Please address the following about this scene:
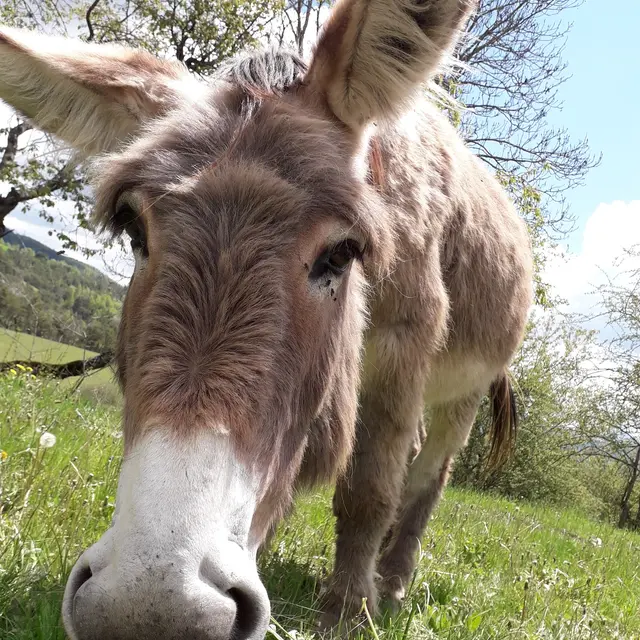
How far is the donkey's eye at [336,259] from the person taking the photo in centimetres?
197

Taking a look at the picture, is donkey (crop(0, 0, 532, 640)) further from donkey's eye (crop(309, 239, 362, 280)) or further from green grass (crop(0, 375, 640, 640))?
green grass (crop(0, 375, 640, 640))

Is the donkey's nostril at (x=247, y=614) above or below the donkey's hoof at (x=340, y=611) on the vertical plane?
above

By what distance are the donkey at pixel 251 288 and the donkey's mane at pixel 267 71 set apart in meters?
0.01

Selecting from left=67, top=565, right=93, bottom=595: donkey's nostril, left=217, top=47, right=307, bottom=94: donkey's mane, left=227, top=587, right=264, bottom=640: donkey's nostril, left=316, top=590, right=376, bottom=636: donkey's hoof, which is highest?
left=217, top=47, right=307, bottom=94: donkey's mane

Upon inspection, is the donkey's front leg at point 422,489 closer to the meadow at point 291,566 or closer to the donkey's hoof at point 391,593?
the donkey's hoof at point 391,593

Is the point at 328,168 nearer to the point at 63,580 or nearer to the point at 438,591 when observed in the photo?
the point at 63,580

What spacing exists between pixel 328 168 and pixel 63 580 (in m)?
1.87

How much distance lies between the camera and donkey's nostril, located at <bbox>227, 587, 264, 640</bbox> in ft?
4.40

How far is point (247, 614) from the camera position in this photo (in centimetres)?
137

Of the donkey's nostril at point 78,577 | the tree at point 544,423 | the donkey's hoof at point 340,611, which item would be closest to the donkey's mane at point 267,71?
the donkey's nostril at point 78,577

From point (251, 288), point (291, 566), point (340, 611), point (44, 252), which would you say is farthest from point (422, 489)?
point (44, 252)

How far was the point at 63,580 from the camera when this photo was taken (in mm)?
2291

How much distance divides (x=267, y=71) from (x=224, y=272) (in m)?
1.15

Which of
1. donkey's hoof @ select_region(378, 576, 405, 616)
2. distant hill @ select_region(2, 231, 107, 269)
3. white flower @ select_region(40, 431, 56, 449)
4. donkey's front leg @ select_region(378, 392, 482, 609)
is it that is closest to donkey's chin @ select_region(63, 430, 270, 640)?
white flower @ select_region(40, 431, 56, 449)
